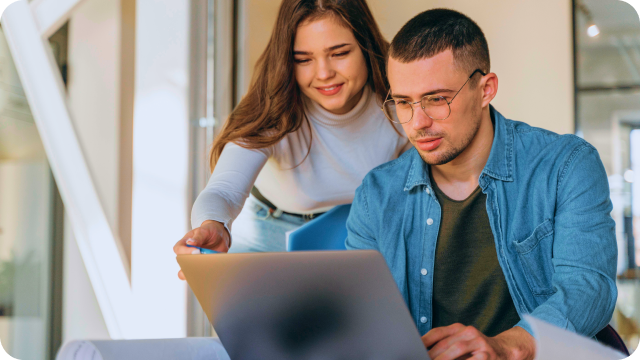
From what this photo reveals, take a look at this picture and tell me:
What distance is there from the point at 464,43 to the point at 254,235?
0.98 meters

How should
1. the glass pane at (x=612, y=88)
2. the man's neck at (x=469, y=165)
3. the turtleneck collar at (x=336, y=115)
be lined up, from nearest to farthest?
the man's neck at (x=469, y=165), the turtleneck collar at (x=336, y=115), the glass pane at (x=612, y=88)

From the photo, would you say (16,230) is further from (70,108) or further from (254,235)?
(254,235)

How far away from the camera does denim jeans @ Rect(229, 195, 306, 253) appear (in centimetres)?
174

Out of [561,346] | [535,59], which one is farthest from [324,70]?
[535,59]

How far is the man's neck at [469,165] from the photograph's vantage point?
1.16 meters

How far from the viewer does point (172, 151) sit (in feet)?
6.66

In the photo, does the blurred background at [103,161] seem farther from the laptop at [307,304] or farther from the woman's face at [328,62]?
the laptop at [307,304]

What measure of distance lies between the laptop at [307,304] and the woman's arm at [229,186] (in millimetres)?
480

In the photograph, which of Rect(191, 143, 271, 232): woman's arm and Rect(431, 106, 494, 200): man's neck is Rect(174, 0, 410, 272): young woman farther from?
Rect(431, 106, 494, 200): man's neck

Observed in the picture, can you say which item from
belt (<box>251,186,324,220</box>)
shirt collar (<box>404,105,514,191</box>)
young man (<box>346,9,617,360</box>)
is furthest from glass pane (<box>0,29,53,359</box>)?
shirt collar (<box>404,105,514,191</box>)

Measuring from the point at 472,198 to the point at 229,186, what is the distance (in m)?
0.62

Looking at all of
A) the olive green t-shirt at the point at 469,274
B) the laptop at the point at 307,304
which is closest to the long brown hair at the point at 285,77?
the olive green t-shirt at the point at 469,274

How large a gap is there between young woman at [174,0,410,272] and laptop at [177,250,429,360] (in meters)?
0.46

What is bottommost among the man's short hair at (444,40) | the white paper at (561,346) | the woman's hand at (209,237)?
the white paper at (561,346)
